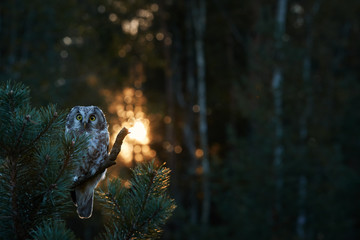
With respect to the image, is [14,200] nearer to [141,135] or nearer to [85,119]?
[85,119]

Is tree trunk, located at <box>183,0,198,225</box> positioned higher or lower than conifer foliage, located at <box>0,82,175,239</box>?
higher

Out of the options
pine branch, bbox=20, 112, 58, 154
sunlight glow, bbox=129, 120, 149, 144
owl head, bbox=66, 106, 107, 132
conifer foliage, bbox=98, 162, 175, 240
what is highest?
sunlight glow, bbox=129, 120, 149, 144

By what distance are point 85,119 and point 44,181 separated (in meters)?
1.54

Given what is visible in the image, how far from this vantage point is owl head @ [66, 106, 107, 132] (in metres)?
3.32

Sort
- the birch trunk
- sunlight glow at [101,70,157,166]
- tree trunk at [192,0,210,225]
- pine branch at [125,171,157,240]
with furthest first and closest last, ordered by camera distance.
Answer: tree trunk at [192,0,210,225], sunlight glow at [101,70,157,166], the birch trunk, pine branch at [125,171,157,240]

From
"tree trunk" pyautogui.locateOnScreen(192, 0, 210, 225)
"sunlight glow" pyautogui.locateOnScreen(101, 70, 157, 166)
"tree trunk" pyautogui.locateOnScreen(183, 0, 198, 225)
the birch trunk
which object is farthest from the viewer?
"tree trunk" pyautogui.locateOnScreen(183, 0, 198, 225)

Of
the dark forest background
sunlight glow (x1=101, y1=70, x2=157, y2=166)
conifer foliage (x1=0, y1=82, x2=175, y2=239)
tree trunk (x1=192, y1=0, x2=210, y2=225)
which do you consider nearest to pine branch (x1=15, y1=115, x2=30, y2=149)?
conifer foliage (x1=0, y1=82, x2=175, y2=239)

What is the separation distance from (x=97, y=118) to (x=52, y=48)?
764 centimetres

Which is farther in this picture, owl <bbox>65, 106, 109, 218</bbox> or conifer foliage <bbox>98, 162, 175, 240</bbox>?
owl <bbox>65, 106, 109, 218</bbox>

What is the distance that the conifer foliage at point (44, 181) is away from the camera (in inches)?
68.8

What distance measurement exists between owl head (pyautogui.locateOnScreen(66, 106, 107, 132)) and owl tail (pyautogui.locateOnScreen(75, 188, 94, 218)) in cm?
58

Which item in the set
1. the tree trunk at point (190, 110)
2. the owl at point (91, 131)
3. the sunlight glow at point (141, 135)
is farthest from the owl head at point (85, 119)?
the tree trunk at point (190, 110)

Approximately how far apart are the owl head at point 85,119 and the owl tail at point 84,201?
1.91ft

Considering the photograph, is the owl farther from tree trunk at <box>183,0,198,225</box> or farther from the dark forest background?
tree trunk at <box>183,0,198,225</box>
